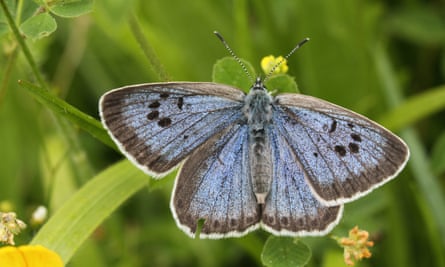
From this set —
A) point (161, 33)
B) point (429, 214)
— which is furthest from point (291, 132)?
point (161, 33)

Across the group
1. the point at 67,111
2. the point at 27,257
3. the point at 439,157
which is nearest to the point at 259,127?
the point at 67,111

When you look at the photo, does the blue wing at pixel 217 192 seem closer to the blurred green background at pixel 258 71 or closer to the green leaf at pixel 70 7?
the green leaf at pixel 70 7

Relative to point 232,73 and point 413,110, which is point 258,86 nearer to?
point 232,73

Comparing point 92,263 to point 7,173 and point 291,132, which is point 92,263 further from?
point 291,132

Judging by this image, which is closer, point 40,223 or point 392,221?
point 40,223

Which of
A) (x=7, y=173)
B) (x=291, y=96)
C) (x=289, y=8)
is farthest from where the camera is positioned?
(x=289, y=8)
